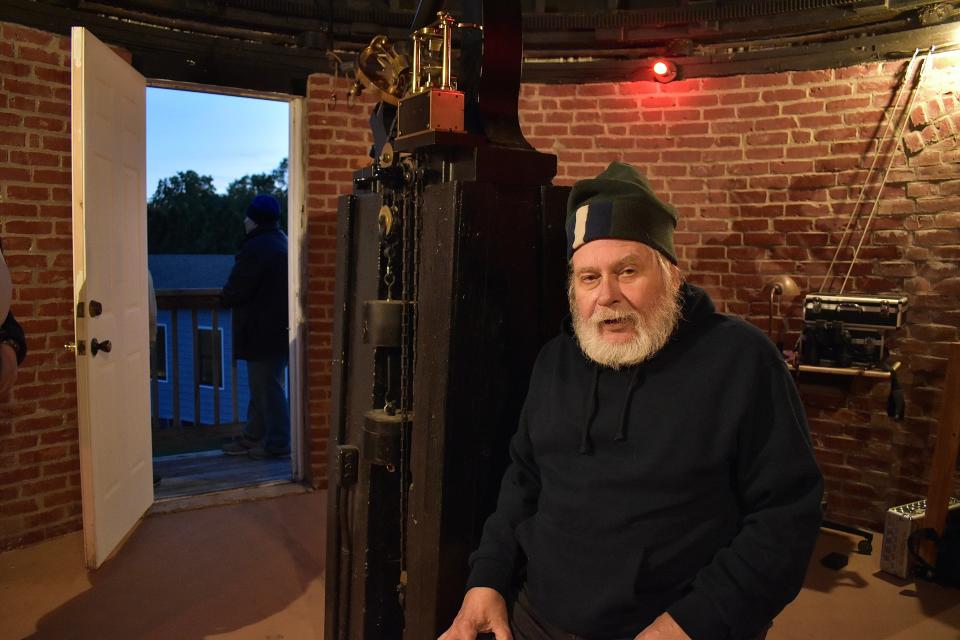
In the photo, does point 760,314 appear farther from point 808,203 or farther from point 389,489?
point 389,489

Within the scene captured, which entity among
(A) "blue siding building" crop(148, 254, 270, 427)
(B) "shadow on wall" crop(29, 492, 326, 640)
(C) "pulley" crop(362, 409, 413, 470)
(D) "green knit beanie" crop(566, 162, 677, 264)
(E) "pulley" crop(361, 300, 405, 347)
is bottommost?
(B) "shadow on wall" crop(29, 492, 326, 640)

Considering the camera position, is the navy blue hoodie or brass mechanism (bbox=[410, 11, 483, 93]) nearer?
the navy blue hoodie

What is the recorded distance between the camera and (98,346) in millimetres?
3059

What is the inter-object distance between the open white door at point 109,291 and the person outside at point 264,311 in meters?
0.92

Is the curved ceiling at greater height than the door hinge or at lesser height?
greater

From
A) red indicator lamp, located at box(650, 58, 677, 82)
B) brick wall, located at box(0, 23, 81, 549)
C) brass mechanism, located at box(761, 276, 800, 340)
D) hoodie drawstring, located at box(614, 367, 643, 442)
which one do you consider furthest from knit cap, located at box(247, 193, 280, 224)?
hoodie drawstring, located at box(614, 367, 643, 442)

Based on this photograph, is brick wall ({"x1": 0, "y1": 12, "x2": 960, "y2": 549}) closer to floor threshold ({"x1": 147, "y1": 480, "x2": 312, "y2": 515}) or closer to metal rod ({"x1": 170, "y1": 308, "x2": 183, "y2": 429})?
floor threshold ({"x1": 147, "y1": 480, "x2": 312, "y2": 515})

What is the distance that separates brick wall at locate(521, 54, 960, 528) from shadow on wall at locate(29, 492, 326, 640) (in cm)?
237

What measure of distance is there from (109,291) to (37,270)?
37 cm

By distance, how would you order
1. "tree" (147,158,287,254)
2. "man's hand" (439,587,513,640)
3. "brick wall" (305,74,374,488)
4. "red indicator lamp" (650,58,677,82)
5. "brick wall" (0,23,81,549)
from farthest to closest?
"tree" (147,158,287,254) → "brick wall" (305,74,374,488) → "red indicator lamp" (650,58,677,82) → "brick wall" (0,23,81,549) → "man's hand" (439,587,513,640)

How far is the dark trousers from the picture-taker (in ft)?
4.86

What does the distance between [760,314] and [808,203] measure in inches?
23.3

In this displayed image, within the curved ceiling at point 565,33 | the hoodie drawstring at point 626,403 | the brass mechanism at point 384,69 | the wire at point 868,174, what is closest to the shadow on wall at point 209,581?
the hoodie drawstring at point 626,403

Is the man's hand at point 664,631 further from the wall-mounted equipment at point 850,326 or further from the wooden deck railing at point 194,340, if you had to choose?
the wooden deck railing at point 194,340
